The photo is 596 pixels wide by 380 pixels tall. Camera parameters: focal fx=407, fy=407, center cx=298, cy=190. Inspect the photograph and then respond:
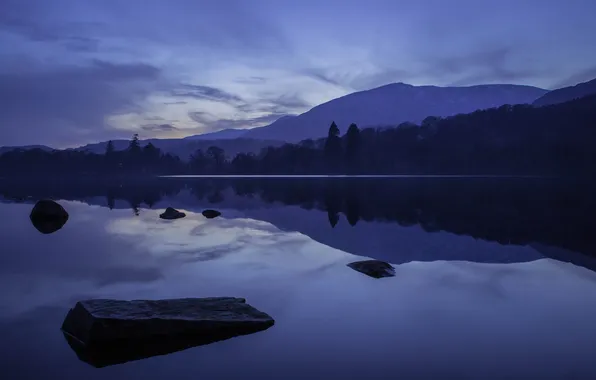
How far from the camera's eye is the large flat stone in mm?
8195

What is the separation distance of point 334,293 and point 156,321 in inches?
217

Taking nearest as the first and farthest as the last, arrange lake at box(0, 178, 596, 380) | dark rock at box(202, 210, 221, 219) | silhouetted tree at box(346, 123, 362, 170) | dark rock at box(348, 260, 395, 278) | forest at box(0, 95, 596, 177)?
lake at box(0, 178, 596, 380)
dark rock at box(348, 260, 395, 278)
dark rock at box(202, 210, 221, 219)
forest at box(0, 95, 596, 177)
silhouetted tree at box(346, 123, 362, 170)

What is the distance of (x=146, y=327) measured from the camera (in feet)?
27.6

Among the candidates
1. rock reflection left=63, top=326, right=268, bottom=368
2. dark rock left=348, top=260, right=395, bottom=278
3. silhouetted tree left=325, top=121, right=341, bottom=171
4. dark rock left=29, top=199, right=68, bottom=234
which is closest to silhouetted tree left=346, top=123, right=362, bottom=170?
silhouetted tree left=325, top=121, right=341, bottom=171

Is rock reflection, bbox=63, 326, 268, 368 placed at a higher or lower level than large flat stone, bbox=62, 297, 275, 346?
lower

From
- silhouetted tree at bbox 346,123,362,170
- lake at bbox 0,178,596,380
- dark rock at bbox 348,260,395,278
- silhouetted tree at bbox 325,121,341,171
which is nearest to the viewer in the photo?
lake at bbox 0,178,596,380

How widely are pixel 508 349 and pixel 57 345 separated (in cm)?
919

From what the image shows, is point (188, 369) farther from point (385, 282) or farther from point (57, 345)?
point (385, 282)

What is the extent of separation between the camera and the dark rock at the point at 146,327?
26.2 ft

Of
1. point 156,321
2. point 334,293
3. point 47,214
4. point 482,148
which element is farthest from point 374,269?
point 482,148

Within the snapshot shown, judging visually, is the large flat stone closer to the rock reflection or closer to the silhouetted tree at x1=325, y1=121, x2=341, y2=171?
the rock reflection

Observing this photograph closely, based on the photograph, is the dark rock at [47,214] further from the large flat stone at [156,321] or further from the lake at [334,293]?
the large flat stone at [156,321]

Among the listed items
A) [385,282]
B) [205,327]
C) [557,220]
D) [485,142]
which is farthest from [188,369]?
[485,142]

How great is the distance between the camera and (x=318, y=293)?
12.2m
